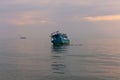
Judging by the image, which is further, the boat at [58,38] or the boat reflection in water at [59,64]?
the boat at [58,38]

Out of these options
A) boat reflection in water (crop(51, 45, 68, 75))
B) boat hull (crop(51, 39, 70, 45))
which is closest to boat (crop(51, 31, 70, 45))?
boat hull (crop(51, 39, 70, 45))

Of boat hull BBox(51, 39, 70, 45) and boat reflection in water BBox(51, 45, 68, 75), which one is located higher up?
boat hull BBox(51, 39, 70, 45)

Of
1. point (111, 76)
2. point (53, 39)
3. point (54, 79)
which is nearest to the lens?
point (54, 79)

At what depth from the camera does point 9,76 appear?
123 feet

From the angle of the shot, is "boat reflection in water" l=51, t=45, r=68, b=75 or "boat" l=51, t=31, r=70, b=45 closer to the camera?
"boat reflection in water" l=51, t=45, r=68, b=75

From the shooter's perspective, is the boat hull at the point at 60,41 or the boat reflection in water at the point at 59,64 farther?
the boat hull at the point at 60,41

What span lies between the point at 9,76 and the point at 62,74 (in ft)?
24.8

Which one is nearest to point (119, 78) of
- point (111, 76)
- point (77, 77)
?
point (111, 76)

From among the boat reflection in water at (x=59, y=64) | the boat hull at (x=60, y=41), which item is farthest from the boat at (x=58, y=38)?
the boat reflection in water at (x=59, y=64)

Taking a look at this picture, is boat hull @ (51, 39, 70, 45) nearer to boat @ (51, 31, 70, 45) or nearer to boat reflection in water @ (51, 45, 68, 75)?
boat @ (51, 31, 70, 45)

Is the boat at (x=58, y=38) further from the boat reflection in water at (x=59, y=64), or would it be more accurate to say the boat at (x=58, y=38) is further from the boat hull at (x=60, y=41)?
the boat reflection in water at (x=59, y=64)

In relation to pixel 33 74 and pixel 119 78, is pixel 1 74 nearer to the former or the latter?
pixel 33 74

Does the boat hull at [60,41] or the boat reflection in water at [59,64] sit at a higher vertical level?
the boat hull at [60,41]

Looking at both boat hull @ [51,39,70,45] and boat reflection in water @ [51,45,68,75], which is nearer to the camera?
boat reflection in water @ [51,45,68,75]
